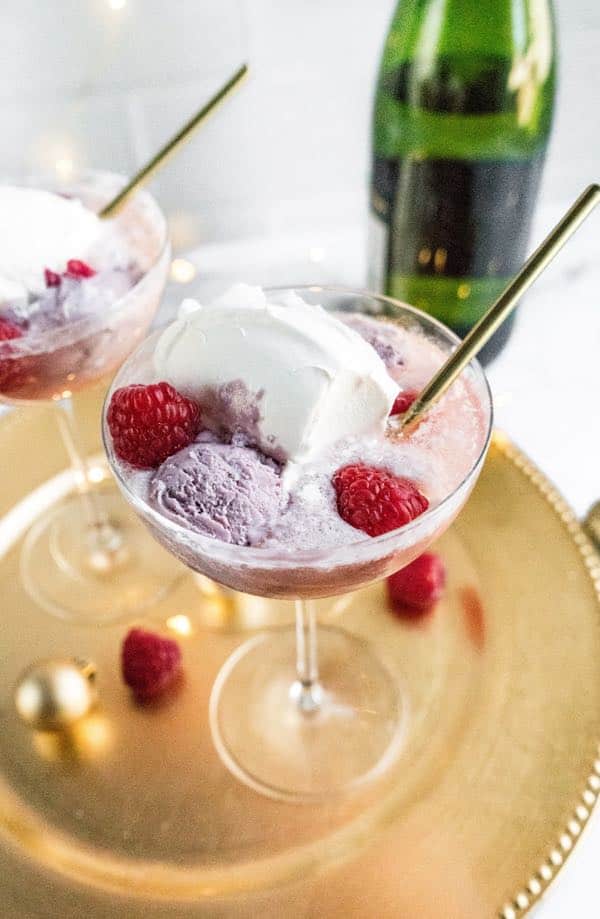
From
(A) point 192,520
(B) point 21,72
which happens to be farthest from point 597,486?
(B) point 21,72

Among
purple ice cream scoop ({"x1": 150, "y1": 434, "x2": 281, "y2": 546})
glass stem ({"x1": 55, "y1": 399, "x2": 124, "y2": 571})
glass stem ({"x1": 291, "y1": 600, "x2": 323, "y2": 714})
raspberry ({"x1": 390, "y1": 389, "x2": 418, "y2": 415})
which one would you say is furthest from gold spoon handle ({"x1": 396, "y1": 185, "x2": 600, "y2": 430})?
glass stem ({"x1": 55, "y1": 399, "x2": 124, "y2": 571})

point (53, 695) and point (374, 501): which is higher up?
point (374, 501)

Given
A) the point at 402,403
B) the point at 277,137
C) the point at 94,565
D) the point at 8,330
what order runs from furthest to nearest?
1. the point at 277,137
2. the point at 94,565
3. the point at 8,330
4. the point at 402,403

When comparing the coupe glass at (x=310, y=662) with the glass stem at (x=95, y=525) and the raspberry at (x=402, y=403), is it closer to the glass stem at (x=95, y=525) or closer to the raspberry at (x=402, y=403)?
the raspberry at (x=402, y=403)

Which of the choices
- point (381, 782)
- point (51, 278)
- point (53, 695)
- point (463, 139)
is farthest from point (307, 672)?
point (463, 139)

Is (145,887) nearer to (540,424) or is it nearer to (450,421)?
(450,421)

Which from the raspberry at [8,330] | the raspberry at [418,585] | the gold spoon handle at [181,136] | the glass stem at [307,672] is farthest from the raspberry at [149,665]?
the gold spoon handle at [181,136]

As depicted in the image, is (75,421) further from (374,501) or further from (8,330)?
(374,501)
